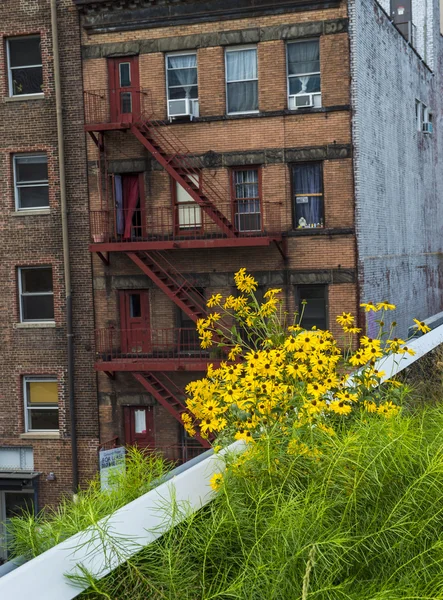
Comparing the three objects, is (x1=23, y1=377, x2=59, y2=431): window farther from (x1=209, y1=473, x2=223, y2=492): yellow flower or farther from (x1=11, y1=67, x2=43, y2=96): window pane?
(x1=209, y1=473, x2=223, y2=492): yellow flower

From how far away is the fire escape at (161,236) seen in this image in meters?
24.6

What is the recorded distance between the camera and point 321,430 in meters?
6.71

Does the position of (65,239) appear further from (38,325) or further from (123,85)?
(123,85)

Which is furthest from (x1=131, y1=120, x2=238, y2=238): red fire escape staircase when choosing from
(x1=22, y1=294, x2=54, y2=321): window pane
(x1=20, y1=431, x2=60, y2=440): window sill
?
(x1=20, y1=431, x2=60, y2=440): window sill

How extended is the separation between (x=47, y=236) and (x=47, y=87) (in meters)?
4.54

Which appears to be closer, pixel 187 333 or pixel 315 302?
pixel 315 302

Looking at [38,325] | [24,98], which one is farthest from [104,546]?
[24,98]

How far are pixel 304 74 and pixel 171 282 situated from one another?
7.08m

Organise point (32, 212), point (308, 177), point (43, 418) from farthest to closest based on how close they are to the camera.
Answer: point (43, 418) → point (32, 212) → point (308, 177)

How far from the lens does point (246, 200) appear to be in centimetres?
2527

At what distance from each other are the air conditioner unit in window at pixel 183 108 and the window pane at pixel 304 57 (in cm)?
305

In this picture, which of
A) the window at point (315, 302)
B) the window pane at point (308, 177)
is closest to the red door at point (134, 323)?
the window at point (315, 302)

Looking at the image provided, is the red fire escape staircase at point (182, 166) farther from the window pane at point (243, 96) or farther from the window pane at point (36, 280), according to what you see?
the window pane at point (36, 280)

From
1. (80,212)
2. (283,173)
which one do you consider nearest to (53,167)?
(80,212)
